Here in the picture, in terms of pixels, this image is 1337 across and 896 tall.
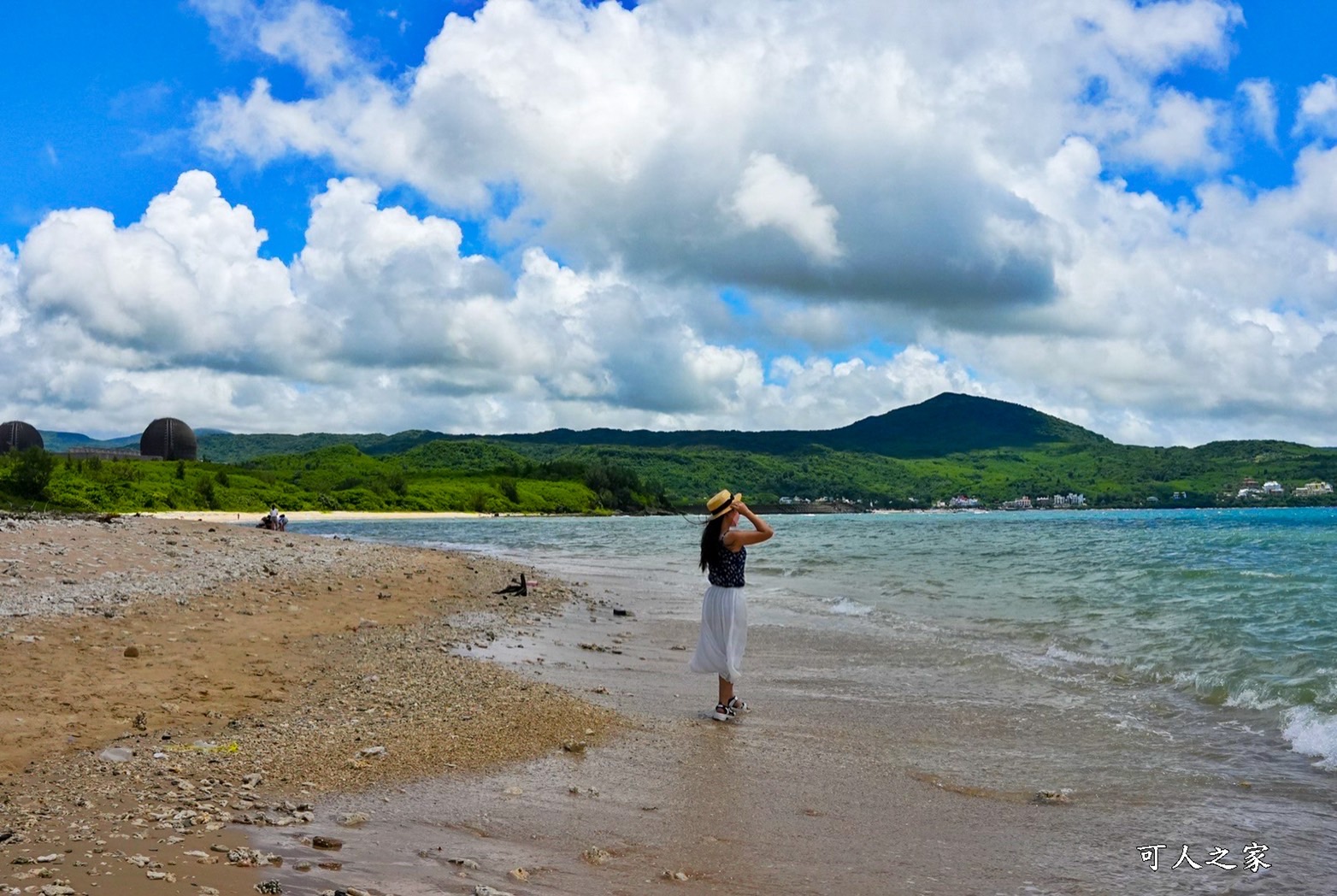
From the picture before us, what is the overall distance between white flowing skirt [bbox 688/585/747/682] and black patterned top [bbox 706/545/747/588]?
73 millimetres

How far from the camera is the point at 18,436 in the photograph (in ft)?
416

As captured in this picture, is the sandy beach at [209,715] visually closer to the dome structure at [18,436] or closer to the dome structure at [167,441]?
the dome structure at [18,436]

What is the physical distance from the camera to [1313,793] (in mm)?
7957

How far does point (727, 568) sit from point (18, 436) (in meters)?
145

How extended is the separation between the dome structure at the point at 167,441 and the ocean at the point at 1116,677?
132759 mm

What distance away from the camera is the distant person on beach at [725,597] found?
11.0 metres

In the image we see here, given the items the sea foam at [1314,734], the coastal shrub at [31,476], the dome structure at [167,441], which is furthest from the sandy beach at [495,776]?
the dome structure at [167,441]

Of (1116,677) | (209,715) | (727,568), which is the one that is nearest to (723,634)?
(727,568)

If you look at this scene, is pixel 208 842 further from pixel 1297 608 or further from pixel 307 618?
pixel 1297 608

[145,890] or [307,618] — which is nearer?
[145,890]

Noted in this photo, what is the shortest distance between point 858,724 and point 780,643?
6390mm

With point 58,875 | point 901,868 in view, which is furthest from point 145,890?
point 901,868

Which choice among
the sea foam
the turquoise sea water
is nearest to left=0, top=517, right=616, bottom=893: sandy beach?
the turquoise sea water

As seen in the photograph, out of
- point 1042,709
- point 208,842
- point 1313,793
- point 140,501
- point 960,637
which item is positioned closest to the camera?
point 208,842
